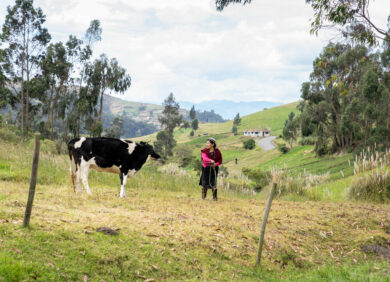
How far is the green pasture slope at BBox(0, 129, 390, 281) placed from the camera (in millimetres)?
5305

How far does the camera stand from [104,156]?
11.0m

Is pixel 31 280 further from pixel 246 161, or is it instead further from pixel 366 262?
pixel 246 161

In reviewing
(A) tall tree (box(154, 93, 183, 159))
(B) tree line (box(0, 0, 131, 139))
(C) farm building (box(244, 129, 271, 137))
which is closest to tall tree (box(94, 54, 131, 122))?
(B) tree line (box(0, 0, 131, 139))

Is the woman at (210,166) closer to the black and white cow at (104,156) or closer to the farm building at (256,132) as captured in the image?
the black and white cow at (104,156)

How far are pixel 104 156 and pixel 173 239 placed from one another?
16.4 feet

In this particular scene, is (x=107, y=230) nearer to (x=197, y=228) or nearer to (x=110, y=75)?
(x=197, y=228)

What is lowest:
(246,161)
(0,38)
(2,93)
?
(246,161)

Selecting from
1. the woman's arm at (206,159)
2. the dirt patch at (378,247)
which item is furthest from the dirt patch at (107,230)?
the dirt patch at (378,247)

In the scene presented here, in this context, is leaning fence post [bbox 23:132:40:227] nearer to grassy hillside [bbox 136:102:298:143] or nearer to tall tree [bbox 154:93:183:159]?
tall tree [bbox 154:93:183:159]

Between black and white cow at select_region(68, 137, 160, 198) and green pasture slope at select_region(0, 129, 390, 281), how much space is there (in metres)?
0.71

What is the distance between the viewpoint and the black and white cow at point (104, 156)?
35.3 ft

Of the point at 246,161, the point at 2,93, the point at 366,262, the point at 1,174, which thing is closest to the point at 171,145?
the point at 246,161

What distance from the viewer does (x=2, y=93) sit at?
43094 mm

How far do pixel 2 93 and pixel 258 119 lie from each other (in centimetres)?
14496
